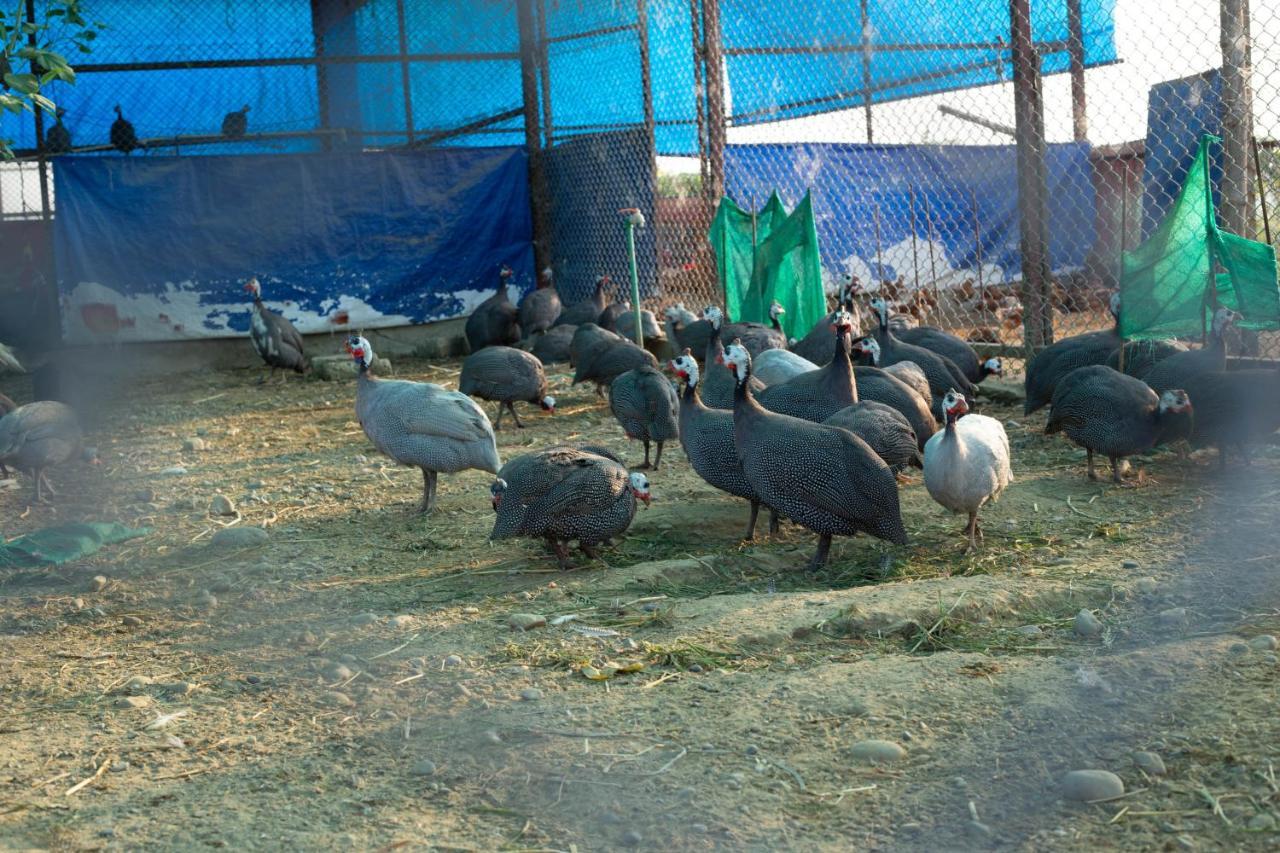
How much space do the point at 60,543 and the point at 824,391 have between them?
3.58 meters

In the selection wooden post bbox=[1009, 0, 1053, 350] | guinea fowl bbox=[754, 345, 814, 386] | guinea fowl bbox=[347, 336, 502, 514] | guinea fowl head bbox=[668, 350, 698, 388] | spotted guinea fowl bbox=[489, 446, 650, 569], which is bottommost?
spotted guinea fowl bbox=[489, 446, 650, 569]

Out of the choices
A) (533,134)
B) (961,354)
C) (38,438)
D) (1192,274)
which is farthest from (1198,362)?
(533,134)

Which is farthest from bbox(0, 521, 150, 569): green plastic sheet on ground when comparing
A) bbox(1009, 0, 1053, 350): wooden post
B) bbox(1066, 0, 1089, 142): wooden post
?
bbox(1066, 0, 1089, 142): wooden post

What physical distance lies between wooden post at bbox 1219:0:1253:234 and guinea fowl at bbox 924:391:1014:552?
238 cm

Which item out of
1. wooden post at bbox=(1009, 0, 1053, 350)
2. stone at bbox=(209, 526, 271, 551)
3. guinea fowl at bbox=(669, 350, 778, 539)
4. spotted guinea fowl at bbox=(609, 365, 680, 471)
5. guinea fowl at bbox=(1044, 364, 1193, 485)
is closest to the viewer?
guinea fowl at bbox=(669, 350, 778, 539)

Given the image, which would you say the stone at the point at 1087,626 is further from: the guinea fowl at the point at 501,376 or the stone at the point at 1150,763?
the guinea fowl at the point at 501,376

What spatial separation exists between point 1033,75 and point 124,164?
8.62m

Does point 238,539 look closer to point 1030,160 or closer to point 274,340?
point 1030,160

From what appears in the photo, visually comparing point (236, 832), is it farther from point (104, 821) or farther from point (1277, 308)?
point (1277, 308)

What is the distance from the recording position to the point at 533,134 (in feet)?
43.0

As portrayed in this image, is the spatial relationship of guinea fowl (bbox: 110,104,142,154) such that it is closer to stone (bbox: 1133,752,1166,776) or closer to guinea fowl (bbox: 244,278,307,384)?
guinea fowl (bbox: 244,278,307,384)

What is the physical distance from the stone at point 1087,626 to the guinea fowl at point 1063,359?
3.43 metres

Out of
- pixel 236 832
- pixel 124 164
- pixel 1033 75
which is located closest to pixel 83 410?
pixel 124 164

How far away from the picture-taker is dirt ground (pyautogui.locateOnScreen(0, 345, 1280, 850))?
291cm
